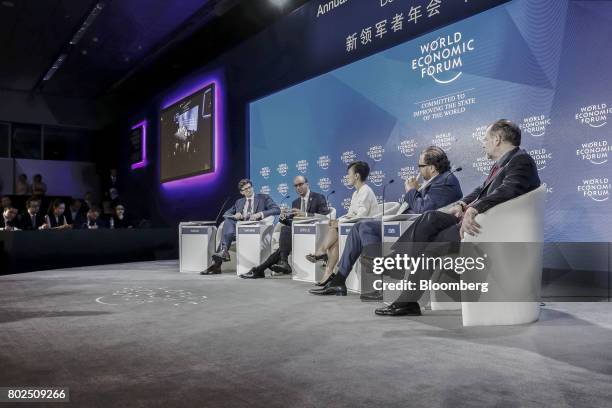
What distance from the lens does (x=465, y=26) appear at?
4.64m

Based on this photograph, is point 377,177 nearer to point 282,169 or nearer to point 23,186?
point 282,169

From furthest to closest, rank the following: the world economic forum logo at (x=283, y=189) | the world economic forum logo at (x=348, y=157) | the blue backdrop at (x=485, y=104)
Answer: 1. the world economic forum logo at (x=283, y=189)
2. the world economic forum logo at (x=348, y=157)
3. the blue backdrop at (x=485, y=104)

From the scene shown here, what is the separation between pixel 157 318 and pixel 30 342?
0.80 meters

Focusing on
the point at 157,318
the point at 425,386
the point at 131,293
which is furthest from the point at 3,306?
the point at 425,386

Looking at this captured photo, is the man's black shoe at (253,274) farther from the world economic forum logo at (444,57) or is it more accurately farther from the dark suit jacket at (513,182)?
the dark suit jacket at (513,182)

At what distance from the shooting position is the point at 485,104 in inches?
176

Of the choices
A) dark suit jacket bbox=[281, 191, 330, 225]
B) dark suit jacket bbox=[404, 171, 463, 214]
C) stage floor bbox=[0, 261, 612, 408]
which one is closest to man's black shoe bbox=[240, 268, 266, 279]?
dark suit jacket bbox=[281, 191, 330, 225]

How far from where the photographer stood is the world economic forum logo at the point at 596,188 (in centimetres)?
369

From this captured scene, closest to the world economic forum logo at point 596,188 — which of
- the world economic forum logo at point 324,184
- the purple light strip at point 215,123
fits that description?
the world economic forum logo at point 324,184

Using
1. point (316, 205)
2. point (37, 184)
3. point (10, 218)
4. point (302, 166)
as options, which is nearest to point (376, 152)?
point (316, 205)

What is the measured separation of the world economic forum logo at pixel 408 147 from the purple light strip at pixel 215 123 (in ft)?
12.8

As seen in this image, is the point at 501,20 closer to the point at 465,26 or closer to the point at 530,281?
the point at 465,26

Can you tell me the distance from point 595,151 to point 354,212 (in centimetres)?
202

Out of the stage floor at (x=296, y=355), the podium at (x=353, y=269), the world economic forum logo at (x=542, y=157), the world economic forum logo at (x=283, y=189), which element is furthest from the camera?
the world economic forum logo at (x=283, y=189)
